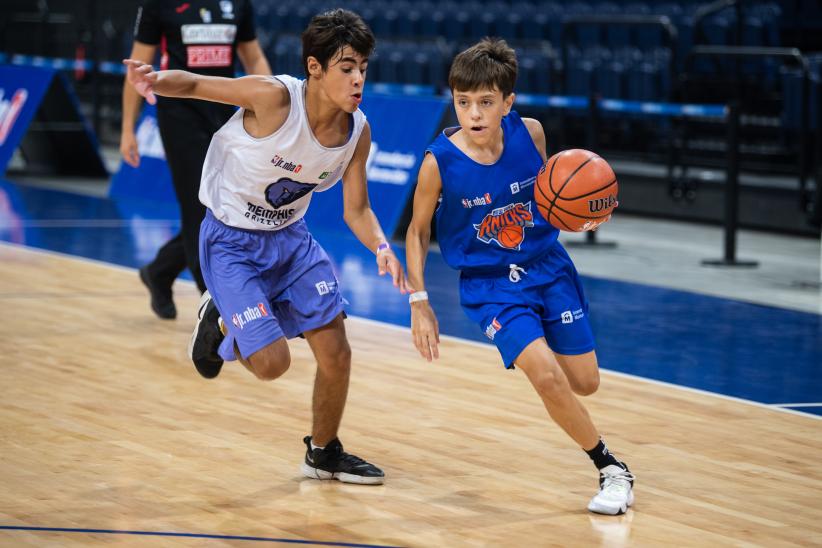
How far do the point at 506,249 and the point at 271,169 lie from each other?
2.99ft

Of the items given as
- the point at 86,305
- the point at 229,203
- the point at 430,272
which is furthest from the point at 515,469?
the point at 430,272

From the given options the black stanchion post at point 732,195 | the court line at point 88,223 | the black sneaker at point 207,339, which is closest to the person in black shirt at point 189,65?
the black sneaker at point 207,339

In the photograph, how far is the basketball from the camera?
500 cm

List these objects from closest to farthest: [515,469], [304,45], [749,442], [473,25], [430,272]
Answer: [304,45]
[515,469]
[749,442]
[430,272]
[473,25]

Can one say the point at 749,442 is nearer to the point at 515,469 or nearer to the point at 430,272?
the point at 515,469

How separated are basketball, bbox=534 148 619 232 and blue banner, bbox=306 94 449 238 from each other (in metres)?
7.31

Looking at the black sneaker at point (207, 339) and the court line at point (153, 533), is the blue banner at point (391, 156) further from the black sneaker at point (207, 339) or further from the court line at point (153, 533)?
the court line at point (153, 533)

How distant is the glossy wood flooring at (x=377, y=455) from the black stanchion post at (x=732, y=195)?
3.77m

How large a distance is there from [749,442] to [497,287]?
1.56m

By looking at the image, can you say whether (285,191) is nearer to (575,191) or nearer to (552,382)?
(575,191)

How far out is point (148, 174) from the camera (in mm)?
14984

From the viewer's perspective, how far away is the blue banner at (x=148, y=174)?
14.8 m

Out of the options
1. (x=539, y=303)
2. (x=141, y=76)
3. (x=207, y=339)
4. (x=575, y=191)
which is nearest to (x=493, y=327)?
(x=539, y=303)

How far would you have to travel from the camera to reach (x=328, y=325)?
530cm
